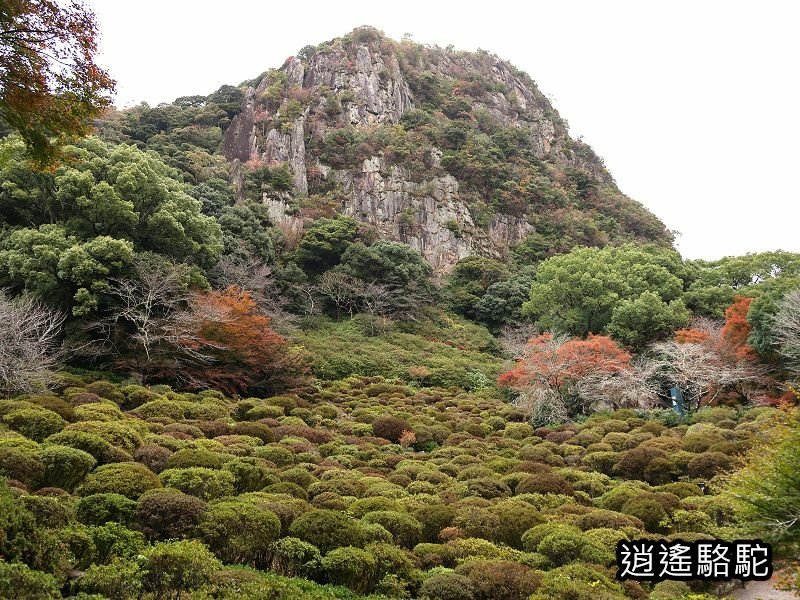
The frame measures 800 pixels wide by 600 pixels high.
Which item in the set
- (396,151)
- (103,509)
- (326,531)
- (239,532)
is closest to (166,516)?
(103,509)

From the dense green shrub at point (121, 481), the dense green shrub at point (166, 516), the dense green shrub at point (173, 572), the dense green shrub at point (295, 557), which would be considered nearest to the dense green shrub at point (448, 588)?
the dense green shrub at point (295, 557)

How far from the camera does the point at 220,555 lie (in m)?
7.43

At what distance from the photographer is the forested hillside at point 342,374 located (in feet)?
23.6

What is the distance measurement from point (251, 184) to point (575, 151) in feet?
142

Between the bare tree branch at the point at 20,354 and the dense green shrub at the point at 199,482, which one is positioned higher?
the bare tree branch at the point at 20,354

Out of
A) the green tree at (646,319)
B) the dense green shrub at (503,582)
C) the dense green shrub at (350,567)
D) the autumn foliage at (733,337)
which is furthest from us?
the green tree at (646,319)

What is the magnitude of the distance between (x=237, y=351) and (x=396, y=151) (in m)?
31.7

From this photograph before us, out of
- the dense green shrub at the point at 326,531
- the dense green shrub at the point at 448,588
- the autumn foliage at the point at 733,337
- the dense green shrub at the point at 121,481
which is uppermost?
the autumn foliage at the point at 733,337

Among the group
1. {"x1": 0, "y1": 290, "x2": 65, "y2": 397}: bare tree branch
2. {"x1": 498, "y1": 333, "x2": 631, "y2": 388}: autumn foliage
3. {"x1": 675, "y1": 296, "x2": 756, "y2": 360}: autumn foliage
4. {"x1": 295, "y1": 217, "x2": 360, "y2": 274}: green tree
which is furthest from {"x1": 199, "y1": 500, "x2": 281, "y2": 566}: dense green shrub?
{"x1": 295, "y1": 217, "x2": 360, "y2": 274}: green tree

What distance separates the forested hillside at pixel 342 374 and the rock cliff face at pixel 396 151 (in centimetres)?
33

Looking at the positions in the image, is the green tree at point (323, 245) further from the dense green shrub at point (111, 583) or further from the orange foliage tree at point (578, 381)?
the dense green shrub at point (111, 583)

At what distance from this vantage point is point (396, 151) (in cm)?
4847

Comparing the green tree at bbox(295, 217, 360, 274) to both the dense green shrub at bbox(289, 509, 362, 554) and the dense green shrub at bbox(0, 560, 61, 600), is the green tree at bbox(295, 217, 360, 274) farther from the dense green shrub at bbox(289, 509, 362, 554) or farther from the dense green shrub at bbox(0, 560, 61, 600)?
the dense green shrub at bbox(0, 560, 61, 600)

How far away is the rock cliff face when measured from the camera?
45656 mm
